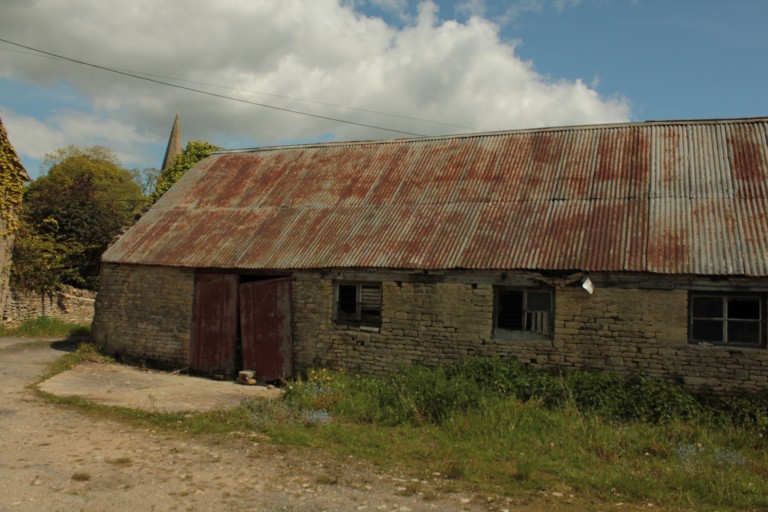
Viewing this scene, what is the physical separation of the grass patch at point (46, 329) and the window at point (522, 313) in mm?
15219

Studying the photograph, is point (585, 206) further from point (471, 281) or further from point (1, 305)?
point (1, 305)

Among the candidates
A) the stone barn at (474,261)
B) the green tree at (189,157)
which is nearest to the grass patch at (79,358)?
the stone barn at (474,261)

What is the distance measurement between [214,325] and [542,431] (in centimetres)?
842

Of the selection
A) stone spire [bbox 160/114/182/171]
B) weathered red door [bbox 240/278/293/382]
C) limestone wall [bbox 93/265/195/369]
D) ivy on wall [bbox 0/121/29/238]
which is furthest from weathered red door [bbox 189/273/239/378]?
stone spire [bbox 160/114/182/171]

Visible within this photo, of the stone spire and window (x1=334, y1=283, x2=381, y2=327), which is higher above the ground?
the stone spire

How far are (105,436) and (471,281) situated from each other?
22.0ft

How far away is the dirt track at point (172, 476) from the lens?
589 centimetres

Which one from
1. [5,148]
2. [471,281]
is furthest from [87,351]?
[471,281]

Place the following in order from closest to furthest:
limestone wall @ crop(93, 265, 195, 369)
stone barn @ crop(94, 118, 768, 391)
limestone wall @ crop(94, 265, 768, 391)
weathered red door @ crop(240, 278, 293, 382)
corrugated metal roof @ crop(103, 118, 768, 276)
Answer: limestone wall @ crop(94, 265, 768, 391), stone barn @ crop(94, 118, 768, 391), corrugated metal roof @ crop(103, 118, 768, 276), weathered red door @ crop(240, 278, 293, 382), limestone wall @ crop(93, 265, 195, 369)

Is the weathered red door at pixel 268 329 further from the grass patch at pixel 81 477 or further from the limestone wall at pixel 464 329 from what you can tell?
the grass patch at pixel 81 477

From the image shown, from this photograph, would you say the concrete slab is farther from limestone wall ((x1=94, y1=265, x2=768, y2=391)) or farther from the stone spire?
the stone spire

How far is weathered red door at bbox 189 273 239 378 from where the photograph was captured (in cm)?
1356

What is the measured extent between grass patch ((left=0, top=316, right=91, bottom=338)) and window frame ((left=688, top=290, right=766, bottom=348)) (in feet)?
60.5

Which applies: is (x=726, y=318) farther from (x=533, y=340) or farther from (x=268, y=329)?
(x=268, y=329)
